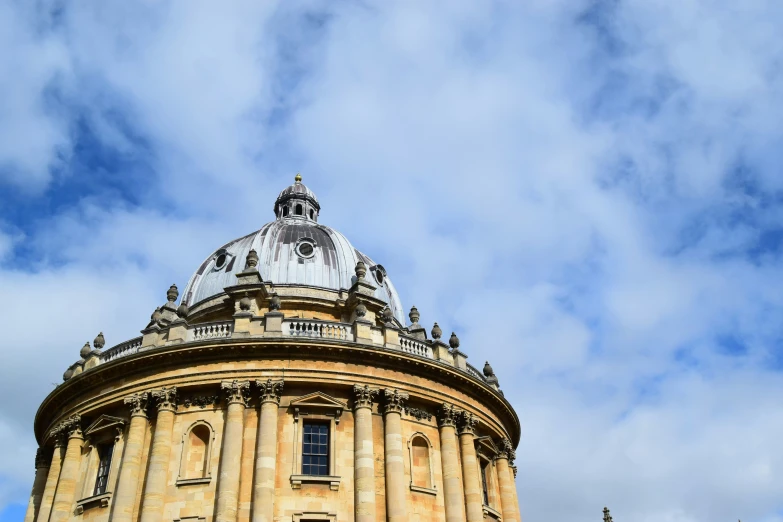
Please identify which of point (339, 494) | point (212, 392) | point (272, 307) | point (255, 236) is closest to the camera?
point (339, 494)

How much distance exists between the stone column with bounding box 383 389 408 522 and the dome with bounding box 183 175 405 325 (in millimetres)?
9944

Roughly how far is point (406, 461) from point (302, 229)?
1698cm

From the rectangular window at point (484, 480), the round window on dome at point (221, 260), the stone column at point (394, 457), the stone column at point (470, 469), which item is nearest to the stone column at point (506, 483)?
the rectangular window at point (484, 480)

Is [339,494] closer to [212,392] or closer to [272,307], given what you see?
[212,392]

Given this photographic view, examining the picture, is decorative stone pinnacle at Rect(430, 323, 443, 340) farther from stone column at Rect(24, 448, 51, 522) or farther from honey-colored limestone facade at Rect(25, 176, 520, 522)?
stone column at Rect(24, 448, 51, 522)

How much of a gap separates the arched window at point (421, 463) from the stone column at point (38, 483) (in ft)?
52.6

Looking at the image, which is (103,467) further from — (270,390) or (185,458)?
(270,390)

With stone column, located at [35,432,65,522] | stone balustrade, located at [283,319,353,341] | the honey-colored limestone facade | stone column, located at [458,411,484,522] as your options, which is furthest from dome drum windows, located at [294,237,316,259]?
stone column, located at [35,432,65,522]

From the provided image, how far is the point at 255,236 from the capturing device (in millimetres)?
39844

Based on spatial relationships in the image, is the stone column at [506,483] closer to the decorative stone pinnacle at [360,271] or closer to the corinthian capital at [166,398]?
the decorative stone pinnacle at [360,271]

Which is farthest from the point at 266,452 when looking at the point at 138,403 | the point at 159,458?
the point at 138,403

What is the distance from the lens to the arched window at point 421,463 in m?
27.7

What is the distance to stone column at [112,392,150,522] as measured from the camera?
25438mm

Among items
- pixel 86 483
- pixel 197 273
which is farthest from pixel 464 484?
pixel 197 273
